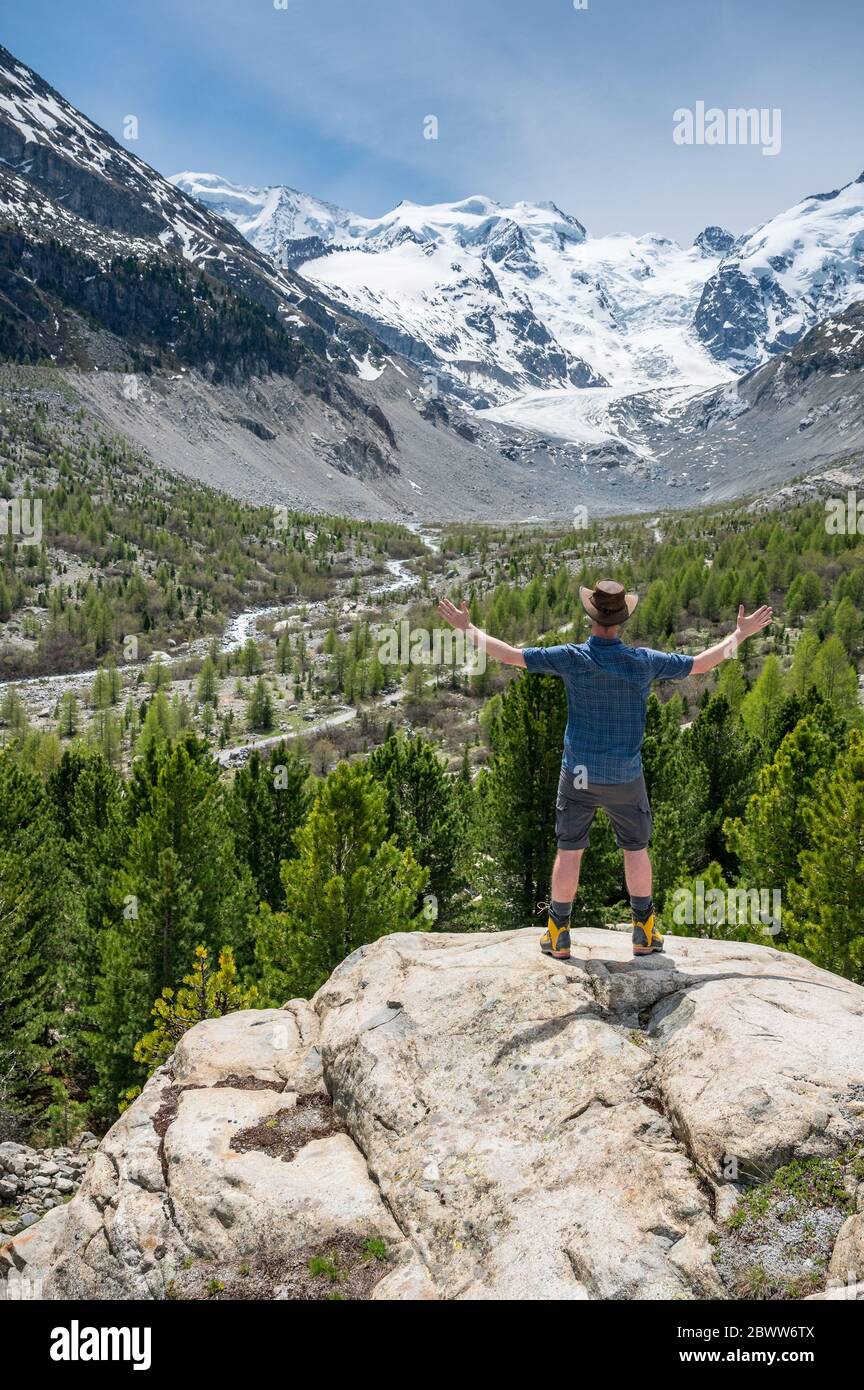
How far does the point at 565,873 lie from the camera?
8742 mm

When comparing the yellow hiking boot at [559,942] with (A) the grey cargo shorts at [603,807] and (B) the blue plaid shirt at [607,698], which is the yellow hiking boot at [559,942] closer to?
(A) the grey cargo shorts at [603,807]

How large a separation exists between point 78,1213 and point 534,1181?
451 centimetres

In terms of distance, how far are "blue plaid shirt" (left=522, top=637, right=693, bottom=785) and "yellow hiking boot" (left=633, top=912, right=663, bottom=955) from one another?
202cm

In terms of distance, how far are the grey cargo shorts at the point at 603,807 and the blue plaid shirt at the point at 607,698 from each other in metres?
0.14

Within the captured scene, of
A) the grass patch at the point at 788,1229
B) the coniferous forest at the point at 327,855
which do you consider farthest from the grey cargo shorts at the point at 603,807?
→ the coniferous forest at the point at 327,855

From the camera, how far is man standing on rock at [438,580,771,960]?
26.7 ft

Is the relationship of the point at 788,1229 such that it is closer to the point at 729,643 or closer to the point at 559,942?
the point at 559,942

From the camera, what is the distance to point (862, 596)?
89.6 metres

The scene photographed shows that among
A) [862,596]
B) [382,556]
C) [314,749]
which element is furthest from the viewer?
[382,556]

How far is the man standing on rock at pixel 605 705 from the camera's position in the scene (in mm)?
8125

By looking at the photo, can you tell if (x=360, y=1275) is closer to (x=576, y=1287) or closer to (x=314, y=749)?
(x=576, y=1287)
